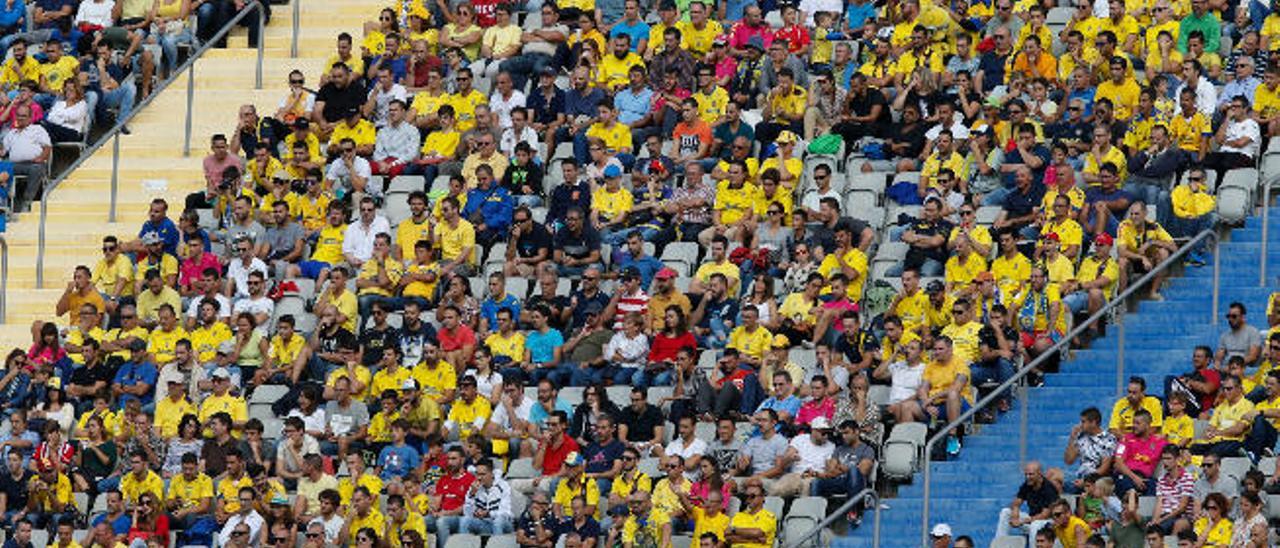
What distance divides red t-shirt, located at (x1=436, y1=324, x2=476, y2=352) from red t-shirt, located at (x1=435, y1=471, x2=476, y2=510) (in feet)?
6.66

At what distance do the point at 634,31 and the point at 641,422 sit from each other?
688cm

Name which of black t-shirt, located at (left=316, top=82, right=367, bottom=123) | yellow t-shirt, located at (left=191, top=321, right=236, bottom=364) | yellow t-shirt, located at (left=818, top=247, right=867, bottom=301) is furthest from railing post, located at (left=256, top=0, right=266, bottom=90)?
yellow t-shirt, located at (left=818, top=247, right=867, bottom=301)

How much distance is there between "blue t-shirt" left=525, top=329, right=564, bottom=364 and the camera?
4034 centimetres

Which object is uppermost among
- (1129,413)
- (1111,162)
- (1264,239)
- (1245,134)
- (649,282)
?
(1245,134)

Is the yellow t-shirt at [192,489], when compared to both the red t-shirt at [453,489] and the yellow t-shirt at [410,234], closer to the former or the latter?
the red t-shirt at [453,489]

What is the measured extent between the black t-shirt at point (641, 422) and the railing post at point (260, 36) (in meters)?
9.82

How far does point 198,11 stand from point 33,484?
9048 mm

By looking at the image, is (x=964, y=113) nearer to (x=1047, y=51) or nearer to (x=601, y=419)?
(x=1047, y=51)

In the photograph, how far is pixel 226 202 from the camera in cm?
4378

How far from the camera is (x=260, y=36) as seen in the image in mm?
47531

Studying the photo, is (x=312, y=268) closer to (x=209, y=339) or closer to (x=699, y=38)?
(x=209, y=339)

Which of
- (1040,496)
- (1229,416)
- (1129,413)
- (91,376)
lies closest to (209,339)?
(91,376)

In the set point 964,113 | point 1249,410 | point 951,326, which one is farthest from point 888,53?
point 1249,410

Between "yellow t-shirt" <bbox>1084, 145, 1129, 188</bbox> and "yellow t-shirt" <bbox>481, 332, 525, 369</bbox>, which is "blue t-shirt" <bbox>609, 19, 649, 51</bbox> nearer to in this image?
"yellow t-shirt" <bbox>481, 332, 525, 369</bbox>
